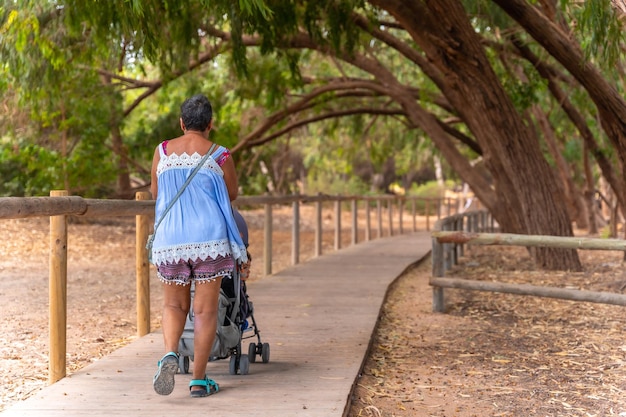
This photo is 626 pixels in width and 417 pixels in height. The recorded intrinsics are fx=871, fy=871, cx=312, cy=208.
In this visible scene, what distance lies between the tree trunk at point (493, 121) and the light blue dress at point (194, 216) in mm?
6017

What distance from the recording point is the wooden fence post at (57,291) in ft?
16.2

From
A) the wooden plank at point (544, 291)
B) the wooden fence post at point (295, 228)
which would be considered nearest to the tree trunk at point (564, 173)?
the wooden fence post at point (295, 228)

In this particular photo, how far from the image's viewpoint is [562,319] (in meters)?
8.48

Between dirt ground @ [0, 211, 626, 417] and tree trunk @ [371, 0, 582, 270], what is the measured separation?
30.0 inches

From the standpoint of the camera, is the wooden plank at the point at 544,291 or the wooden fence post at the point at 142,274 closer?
the wooden fence post at the point at 142,274

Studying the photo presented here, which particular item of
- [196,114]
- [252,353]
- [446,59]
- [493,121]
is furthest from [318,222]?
[196,114]

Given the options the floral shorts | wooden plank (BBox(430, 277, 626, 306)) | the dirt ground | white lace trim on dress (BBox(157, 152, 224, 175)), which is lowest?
the dirt ground

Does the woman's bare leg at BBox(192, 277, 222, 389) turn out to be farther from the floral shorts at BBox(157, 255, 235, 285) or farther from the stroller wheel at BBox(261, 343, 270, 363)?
the stroller wheel at BBox(261, 343, 270, 363)

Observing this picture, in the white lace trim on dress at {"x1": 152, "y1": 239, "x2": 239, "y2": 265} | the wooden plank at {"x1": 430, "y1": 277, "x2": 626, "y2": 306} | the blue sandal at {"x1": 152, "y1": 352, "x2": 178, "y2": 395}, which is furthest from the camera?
the wooden plank at {"x1": 430, "y1": 277, "x2": 626, "y2": 306}

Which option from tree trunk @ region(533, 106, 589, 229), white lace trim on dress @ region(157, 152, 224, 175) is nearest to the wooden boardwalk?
white lace trim on dress @ region(157, 152, 224, 175)

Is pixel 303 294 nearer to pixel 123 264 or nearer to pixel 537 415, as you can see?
pixel 537 415

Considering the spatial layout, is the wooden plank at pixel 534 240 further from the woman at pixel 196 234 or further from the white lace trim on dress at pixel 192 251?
the white lace trim on dress at pixel 192 251

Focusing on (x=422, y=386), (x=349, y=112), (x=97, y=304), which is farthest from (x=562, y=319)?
(x=349, y=112)

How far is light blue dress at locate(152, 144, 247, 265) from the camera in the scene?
15.0 ft
